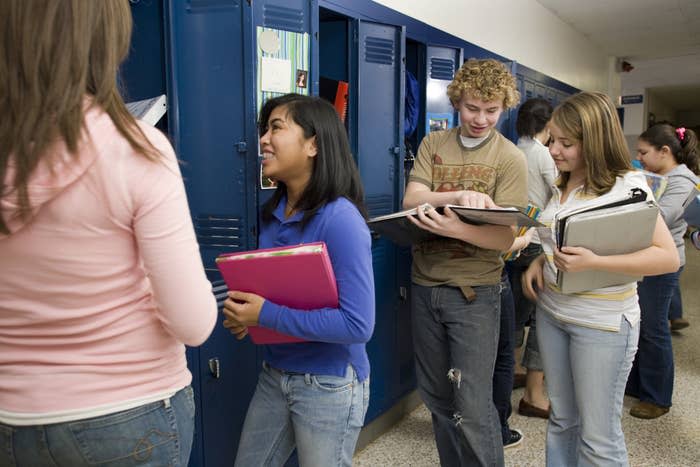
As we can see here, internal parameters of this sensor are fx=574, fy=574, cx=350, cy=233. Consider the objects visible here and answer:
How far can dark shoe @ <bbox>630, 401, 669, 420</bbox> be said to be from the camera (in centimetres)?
302

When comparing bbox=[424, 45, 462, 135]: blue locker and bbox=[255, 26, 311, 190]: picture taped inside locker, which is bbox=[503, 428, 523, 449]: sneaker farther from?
bbox=[255, 26, 311, 190]: picture taped inside locker

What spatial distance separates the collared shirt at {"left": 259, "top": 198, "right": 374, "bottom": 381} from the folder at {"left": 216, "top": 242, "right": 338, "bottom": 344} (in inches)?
1.0

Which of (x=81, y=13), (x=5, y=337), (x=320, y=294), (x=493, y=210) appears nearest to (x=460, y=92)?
(x=493, y=210)

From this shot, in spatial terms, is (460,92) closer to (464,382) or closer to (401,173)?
(401,173)

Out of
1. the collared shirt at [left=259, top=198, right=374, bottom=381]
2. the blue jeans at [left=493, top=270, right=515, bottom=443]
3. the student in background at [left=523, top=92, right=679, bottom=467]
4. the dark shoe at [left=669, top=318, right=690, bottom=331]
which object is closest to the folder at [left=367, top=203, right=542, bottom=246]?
the student in background at [left=523, top=92, right=679, bottom=467]

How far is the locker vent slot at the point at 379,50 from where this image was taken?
248cm

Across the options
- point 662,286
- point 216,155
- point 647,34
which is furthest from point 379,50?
point 647,34

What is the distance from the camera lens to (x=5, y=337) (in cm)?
81

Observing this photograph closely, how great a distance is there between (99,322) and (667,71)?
10.6 meters

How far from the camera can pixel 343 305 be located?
130cm

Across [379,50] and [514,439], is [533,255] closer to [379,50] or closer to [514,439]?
[514,439]

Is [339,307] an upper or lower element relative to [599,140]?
lower

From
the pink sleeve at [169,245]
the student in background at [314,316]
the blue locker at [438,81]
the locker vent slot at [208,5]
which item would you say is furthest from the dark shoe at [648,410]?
the pink sleeve at [169,245]

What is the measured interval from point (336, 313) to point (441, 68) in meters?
2.01
